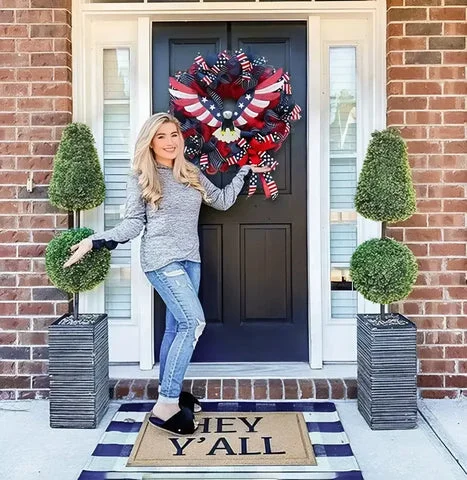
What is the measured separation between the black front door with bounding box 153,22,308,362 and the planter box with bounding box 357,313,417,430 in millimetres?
780

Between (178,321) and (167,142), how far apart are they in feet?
2.87

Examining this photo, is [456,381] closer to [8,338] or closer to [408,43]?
[408,43]

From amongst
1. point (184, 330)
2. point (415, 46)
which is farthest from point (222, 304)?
point (415, 46)

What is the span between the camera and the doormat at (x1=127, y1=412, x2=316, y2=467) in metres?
2.57

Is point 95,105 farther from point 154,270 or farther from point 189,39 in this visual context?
point 154,270

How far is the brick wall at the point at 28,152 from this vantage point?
329cm

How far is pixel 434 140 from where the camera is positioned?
330 cm

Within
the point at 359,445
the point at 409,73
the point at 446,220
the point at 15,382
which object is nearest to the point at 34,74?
the point at 15,382

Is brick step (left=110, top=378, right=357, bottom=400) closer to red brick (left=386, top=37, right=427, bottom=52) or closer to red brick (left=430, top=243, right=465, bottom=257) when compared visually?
red brick (left=430, top=243, right=465, bottom=257)

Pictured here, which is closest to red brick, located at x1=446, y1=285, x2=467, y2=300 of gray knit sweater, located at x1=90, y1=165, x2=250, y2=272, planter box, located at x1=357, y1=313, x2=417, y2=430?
planter box, located at x1=357, y1=313, x2=417, y2=430

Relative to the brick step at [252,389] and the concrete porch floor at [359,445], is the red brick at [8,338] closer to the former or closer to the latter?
the concrete porch floor at [359,445]

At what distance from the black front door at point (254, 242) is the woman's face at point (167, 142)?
65 cm

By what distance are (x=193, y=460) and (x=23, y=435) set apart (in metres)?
0.91

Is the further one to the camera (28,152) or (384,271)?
(28,152)
